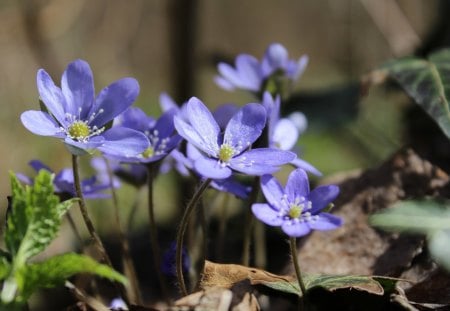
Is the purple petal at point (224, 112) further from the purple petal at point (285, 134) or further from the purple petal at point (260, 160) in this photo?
the purple petal at point (260, 160)

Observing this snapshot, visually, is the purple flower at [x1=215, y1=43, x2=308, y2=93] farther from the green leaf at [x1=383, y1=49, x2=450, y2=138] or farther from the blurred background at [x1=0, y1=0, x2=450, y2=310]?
the blurred background at [x1=0, y1=0, x2=450, y2=310]

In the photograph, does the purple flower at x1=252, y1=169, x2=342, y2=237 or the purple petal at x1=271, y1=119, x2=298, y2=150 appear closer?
the purple flower at x1=252, y1=169, x2=342, y2=237

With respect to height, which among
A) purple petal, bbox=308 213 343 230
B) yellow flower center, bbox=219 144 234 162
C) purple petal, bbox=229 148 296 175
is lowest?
purple petal, bbox=308 213 343 230

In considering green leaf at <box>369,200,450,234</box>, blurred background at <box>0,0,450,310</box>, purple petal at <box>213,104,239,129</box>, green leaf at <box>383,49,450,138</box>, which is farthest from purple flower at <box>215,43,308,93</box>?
blurred background at <box>0,0,450,310</box>

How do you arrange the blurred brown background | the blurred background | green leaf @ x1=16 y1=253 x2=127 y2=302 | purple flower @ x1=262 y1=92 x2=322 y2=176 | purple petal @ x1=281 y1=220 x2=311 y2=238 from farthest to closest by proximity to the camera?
the blurred brown background → the blurred background → purple flower @ x1=262 y1=92 x2=322 y2=176 → purple petal @ x1=281 y1=220 x2=311 y2=238 → green leaf @ x1=16 y1=253 x2=127 y2=302

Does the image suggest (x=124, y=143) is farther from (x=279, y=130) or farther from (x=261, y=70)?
(x=261, y=70)

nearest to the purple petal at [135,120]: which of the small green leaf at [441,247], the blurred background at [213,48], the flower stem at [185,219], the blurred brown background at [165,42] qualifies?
the flower stem at [185,219]

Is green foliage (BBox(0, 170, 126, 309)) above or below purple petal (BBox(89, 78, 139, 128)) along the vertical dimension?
below
